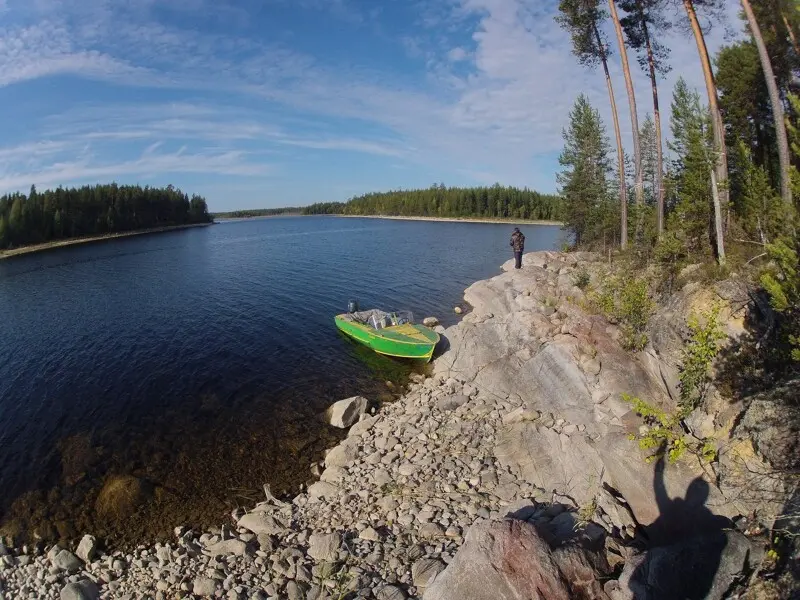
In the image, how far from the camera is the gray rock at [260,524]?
1121 cm

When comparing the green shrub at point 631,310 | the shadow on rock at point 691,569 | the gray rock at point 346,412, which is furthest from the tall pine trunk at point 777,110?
the gray rock at point 346,412

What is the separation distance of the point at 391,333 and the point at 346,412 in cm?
676

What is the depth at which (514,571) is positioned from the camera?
24.4ft

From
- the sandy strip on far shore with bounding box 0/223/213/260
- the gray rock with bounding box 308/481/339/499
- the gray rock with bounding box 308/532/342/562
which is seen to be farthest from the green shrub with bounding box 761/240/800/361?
the sandy strip on far shore with bounding box 0/223/213/260

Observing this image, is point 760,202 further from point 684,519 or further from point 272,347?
point 272,347

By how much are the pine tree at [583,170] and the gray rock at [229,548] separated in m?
32.2

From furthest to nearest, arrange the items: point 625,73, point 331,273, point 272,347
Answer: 1. point 331,273
2. point 272,347
3. point 625,73

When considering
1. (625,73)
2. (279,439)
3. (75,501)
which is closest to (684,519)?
(279,439)

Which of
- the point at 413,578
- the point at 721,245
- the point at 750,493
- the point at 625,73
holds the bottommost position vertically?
→ the point at 413,578

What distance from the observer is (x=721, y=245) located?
1409 centimetres

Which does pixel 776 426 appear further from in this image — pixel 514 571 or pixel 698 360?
pixel 514 571

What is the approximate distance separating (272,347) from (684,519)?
20.2 m

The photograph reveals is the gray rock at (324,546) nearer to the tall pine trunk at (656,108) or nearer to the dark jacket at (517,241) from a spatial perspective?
the tall pine trunk at (656,108)

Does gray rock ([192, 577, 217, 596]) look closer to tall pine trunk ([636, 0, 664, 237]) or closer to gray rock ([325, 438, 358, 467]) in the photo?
gray rock ([325, 438, 358, 467])
